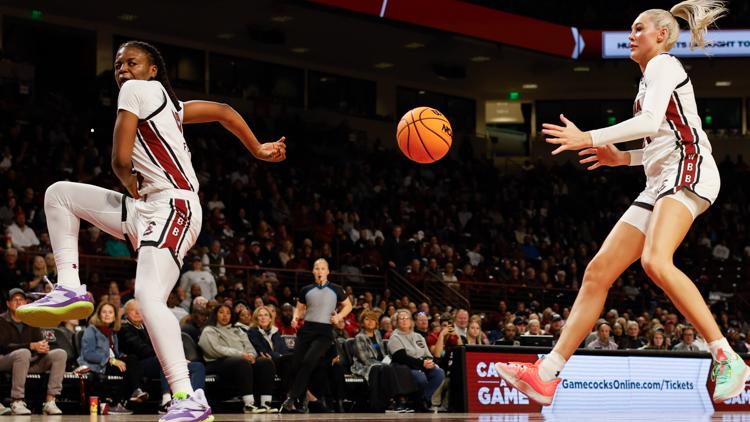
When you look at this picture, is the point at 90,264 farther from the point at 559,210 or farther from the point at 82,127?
the point at 559,210

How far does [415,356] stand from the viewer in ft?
45.8

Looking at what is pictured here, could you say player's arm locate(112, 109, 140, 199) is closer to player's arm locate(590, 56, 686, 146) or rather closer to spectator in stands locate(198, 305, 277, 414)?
player's arm locate(590, 56, 686, 146)

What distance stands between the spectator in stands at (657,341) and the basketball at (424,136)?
938 cm

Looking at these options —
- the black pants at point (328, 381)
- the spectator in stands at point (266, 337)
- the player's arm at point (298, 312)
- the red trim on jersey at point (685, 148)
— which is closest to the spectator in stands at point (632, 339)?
the black pants at point (328, 381)

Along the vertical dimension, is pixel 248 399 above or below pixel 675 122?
below

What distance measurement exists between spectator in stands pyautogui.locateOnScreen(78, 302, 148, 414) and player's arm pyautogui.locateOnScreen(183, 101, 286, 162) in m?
6.45

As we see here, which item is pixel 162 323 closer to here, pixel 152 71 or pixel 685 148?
pixel 152 71

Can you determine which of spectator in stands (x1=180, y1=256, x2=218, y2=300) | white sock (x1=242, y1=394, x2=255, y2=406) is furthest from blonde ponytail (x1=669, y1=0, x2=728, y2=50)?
spectator in stands (x1=180, y1=256, x2=218, y2=300)

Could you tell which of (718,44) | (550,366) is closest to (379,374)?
(550,366)

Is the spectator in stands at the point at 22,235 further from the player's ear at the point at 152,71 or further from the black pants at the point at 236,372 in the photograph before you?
the player's ear at the point at 152,71

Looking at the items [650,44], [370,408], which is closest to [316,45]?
[370,408]

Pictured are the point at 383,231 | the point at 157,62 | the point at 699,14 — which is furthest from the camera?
the point at 383,231

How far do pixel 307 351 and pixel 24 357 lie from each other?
10.6ft

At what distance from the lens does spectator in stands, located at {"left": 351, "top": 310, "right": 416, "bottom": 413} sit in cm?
1351
